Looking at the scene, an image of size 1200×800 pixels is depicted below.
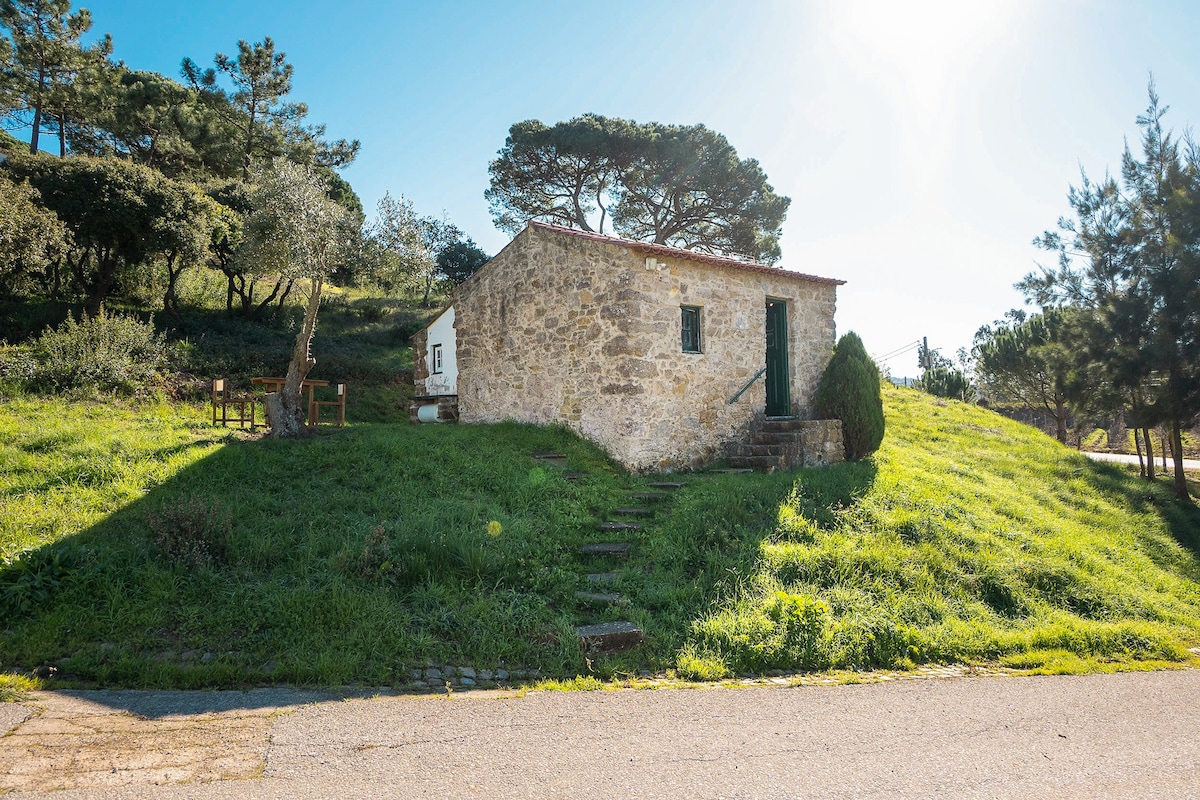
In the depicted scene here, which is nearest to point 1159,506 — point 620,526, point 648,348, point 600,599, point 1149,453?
point 1149,453

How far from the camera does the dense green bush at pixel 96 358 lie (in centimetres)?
1258

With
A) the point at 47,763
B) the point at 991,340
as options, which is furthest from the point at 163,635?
the point at 991,340

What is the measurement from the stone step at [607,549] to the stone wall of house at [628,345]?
10.1 feet

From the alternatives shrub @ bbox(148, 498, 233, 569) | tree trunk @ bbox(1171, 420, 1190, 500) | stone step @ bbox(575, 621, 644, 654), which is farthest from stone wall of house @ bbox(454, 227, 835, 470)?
tree trunk @ bbox(1171, 420, 1190, 500)

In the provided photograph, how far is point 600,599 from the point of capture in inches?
243

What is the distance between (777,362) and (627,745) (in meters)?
10.2

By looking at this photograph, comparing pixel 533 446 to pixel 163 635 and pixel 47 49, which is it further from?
pixel 47 49

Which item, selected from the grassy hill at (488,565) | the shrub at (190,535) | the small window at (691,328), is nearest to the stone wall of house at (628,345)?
the small window at (691,328)

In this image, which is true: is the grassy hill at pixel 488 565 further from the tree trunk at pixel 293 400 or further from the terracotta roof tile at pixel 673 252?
the terracotta roof tile at pixel 673 252

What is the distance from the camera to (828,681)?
5.24m

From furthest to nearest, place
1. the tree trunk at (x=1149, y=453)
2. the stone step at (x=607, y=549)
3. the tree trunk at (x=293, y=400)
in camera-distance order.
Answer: the tree trunk at (x=1149, y=453) → the tree trunk at (x=293, y=400) → the stone step at (x=607, y=549)

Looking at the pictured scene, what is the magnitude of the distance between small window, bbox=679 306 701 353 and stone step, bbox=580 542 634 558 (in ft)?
16.3

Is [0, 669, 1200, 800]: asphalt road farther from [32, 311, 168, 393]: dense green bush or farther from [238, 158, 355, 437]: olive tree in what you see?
[32, 311, 168, 393]: dense green bush

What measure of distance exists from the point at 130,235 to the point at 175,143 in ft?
36.2
